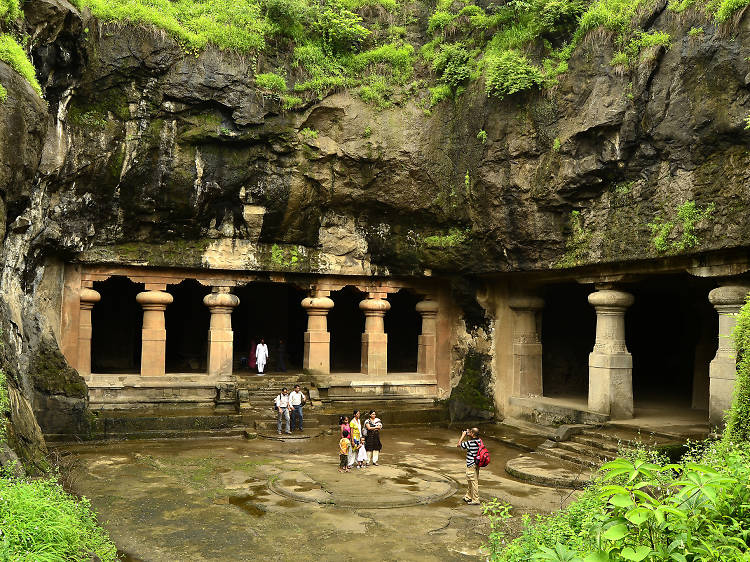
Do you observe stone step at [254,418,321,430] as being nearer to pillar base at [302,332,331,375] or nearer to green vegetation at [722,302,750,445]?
pillar base at [302,332,331,375]

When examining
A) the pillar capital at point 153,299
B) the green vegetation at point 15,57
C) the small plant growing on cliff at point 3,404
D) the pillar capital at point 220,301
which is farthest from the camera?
the pillar capital at point 220,301

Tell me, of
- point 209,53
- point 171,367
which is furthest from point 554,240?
point 171,367

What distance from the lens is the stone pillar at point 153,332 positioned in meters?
16.0

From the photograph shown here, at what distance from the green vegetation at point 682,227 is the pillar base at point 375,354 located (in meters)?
7.78

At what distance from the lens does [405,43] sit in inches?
674

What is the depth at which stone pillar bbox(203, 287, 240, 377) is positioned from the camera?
647 inches

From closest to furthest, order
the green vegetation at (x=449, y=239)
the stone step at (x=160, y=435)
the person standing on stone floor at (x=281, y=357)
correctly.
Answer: the stone step at (x=160, y=435) < the green vegetation at (x=449, y=239) < the person standing on stone floor at (x=281, y=357)

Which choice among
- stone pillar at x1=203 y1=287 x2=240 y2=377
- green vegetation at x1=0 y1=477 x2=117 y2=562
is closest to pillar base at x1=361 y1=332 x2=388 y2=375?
stone pillar at x1=203 y1=287 x2=240 y2=377

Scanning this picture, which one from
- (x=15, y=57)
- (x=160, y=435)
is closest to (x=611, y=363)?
(x=160, y=435)

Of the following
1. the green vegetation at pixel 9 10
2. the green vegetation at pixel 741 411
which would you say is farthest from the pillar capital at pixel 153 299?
the green vegetation at pixel 741 411

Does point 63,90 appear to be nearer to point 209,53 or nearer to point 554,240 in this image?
point 209,53

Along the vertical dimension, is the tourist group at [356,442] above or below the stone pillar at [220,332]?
below

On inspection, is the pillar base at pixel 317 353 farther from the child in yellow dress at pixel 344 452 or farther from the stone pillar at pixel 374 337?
the child in yellow dress at pixel 344 452

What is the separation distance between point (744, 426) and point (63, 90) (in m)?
12.4
